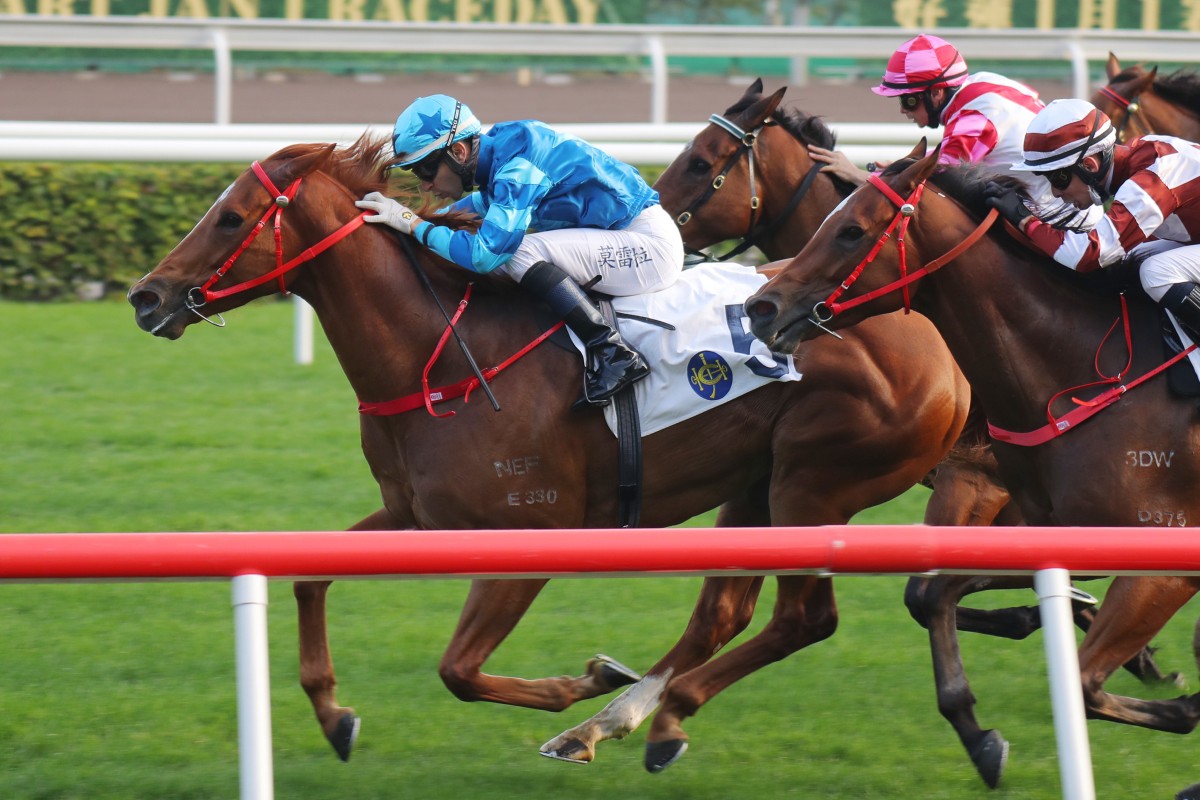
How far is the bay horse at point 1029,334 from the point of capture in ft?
11.5

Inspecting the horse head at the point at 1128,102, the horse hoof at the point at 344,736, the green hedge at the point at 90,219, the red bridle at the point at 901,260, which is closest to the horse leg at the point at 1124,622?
the red bridle at the point at 901,260

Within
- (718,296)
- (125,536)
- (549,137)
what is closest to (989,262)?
(718,296)

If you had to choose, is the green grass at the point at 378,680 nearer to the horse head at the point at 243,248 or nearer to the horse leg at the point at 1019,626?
the horse leg at the point at 1019,626

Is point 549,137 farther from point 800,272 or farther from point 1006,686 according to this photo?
point 1006,686

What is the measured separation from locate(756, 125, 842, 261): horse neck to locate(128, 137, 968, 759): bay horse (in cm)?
78

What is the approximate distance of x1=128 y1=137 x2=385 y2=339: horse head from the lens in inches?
151

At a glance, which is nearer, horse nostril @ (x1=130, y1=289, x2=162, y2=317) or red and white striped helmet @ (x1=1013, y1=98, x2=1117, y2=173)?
red and white striped helmet @ (x1=1013, y1=98, x2=1117, y2=173)

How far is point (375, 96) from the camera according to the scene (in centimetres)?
973

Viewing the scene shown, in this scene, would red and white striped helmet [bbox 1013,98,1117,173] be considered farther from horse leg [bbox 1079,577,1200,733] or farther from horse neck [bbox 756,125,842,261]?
horse neck [bbox 756,125,842,261]

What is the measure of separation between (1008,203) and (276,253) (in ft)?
5.66

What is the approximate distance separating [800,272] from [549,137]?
2.55ft

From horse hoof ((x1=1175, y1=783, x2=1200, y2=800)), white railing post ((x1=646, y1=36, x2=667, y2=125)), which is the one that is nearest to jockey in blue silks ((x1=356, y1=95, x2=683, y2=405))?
horse hoof ((x1=1175, y1=783, x2=1200, y2=800))

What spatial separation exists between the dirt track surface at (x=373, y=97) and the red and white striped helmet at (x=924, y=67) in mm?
4282

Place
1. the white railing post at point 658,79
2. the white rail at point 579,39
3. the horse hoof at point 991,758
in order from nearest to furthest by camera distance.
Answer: the horse hoof at point 991,758 < the white railing post at point 658,79 < the white rail at point 579,39
